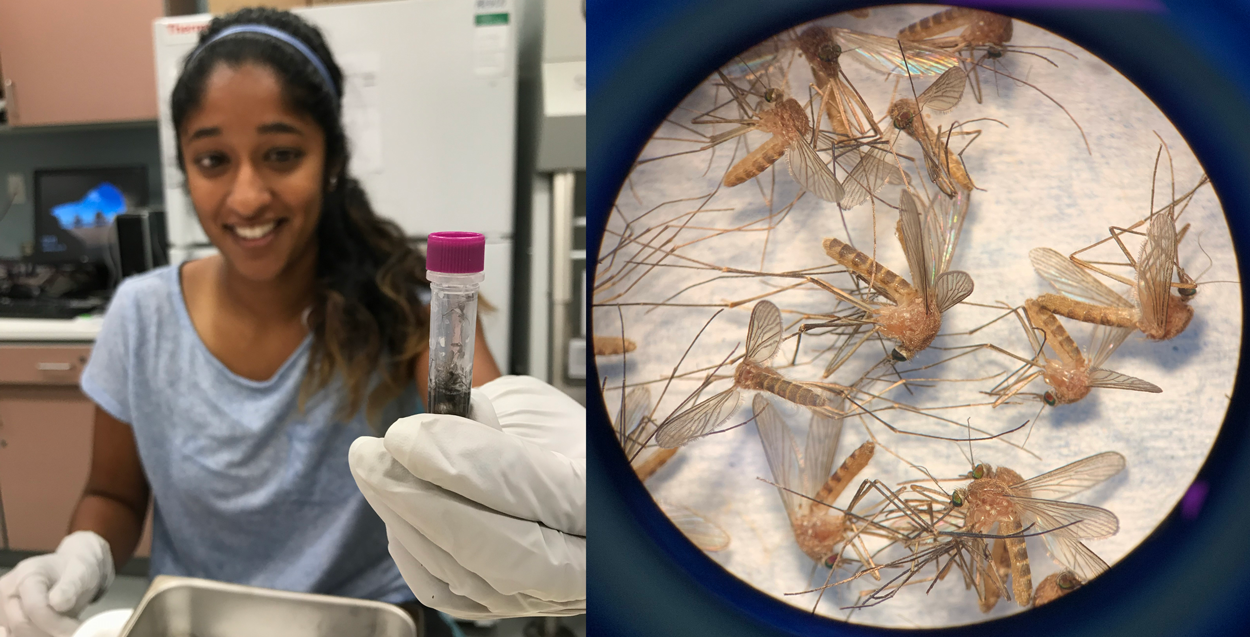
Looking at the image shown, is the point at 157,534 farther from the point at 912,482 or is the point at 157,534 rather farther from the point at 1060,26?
the point at 1060,26

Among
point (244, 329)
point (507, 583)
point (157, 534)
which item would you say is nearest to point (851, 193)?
point (507, 583)

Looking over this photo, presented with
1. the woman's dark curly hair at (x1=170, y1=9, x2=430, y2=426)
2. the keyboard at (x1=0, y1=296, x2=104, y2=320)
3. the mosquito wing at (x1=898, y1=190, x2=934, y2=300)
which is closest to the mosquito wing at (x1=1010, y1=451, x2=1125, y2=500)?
the mosquito wing at (x1=898, y1=190, x2=934, y2=300)

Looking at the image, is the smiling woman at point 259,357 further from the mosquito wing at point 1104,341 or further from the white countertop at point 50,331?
the mosquito wing at point 1104,341

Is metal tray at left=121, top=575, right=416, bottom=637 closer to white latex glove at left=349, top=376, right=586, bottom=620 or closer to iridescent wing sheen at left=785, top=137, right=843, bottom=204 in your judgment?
white latex glove at left=349, top=376, right=586, bottom=620

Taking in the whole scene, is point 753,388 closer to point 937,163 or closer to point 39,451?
point 937,163

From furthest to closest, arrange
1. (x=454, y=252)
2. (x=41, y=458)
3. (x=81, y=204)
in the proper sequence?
(x=81, y=204), (x=41, y=458), (x=454, y=252)

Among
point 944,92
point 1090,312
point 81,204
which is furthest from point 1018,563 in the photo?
point 81,204

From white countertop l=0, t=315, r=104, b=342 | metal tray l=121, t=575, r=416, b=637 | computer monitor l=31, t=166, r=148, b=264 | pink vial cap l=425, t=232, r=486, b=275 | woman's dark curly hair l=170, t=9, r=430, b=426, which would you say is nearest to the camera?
pink vial cap l=425, t=232, r=486, b=275
